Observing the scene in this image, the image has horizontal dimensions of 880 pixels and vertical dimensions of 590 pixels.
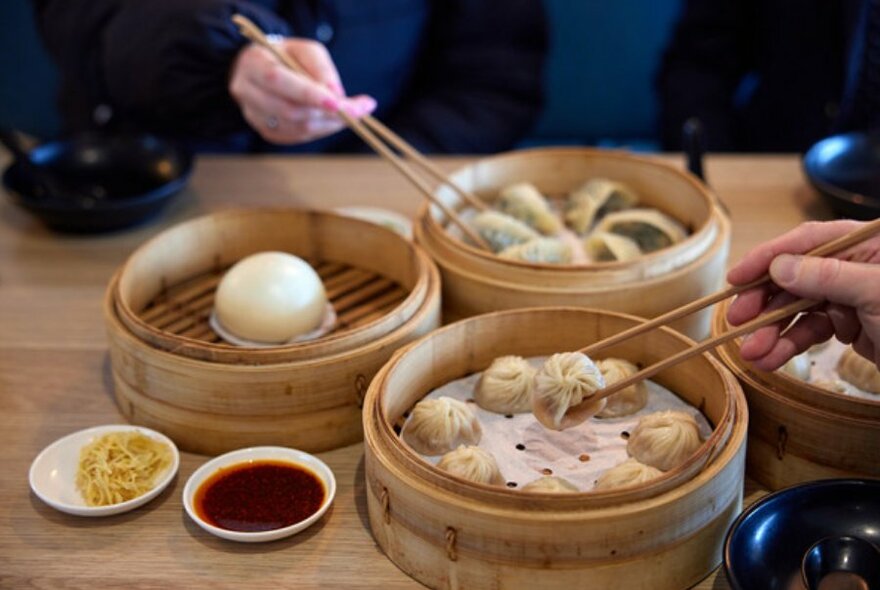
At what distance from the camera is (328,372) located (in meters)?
1.62

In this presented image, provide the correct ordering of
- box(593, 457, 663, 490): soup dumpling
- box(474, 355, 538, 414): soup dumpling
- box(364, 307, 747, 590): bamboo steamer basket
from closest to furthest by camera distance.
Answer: box(364, 307, 747, 590): bamboo steamer basket < box(593, 457, 663, 490): soup dumpling < box(474, 355, 538, 414): soup dumpling

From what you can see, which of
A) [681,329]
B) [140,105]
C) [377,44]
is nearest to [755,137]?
[377,44]

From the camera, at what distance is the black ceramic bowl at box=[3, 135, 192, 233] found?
7.68 feet

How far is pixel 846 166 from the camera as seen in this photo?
2.41m

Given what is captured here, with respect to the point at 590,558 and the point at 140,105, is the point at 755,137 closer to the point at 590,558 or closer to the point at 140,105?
the point at 140,105

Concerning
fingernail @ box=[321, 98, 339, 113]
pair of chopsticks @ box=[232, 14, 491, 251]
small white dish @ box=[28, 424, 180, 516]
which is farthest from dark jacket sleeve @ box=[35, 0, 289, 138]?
small white dish @ box=[28, 424, 180, 516]

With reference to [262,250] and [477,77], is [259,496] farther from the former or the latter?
[477,77]

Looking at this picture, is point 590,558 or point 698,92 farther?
point 698,92

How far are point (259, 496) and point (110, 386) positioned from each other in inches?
18.6

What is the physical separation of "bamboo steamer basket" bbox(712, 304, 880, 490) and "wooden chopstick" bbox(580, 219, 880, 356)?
0.15 metres

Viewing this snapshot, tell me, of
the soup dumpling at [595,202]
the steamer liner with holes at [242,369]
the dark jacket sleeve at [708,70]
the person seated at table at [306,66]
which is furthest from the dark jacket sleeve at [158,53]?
the dark jacket sleeve at [708,70]

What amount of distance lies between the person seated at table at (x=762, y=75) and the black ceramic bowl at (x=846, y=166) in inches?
14.5

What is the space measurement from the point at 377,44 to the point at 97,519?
1856mm

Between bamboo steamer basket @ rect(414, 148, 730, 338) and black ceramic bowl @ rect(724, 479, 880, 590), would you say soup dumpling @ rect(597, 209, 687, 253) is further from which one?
black ceramic bowl @ rect(724, 479, 880, 590)
